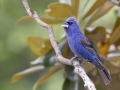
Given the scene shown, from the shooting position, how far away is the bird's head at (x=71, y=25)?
1846 millimetres

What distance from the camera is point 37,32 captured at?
159 inches

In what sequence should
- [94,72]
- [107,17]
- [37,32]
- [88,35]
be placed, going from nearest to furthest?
[88,35], [94,72], [107,17], [37,32]

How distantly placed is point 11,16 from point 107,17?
1019 millimetres

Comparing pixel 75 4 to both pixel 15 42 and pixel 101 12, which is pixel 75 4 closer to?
pixel 101 12

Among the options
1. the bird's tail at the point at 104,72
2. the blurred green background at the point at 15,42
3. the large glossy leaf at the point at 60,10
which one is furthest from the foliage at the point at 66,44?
the blurred green background at the point at 15,42

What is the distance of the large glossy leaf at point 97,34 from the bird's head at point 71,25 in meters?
0.10

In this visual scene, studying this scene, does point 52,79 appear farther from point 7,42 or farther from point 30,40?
point 30,40

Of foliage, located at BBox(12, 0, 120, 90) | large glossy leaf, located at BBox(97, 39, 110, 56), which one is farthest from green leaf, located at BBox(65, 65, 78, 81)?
large glossy leaf, located at BBox(97, 39, 110, 56)

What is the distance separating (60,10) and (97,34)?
8.5 inches

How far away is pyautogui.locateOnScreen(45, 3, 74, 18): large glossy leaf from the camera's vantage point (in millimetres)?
1893

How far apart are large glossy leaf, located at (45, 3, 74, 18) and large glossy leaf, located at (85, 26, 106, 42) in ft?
0.42

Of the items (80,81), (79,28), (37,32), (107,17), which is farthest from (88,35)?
(37,32)

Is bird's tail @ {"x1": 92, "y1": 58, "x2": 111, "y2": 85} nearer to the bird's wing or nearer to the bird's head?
the bird's wing

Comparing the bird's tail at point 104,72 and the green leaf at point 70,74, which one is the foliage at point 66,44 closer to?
the green leaf at point 70,74
